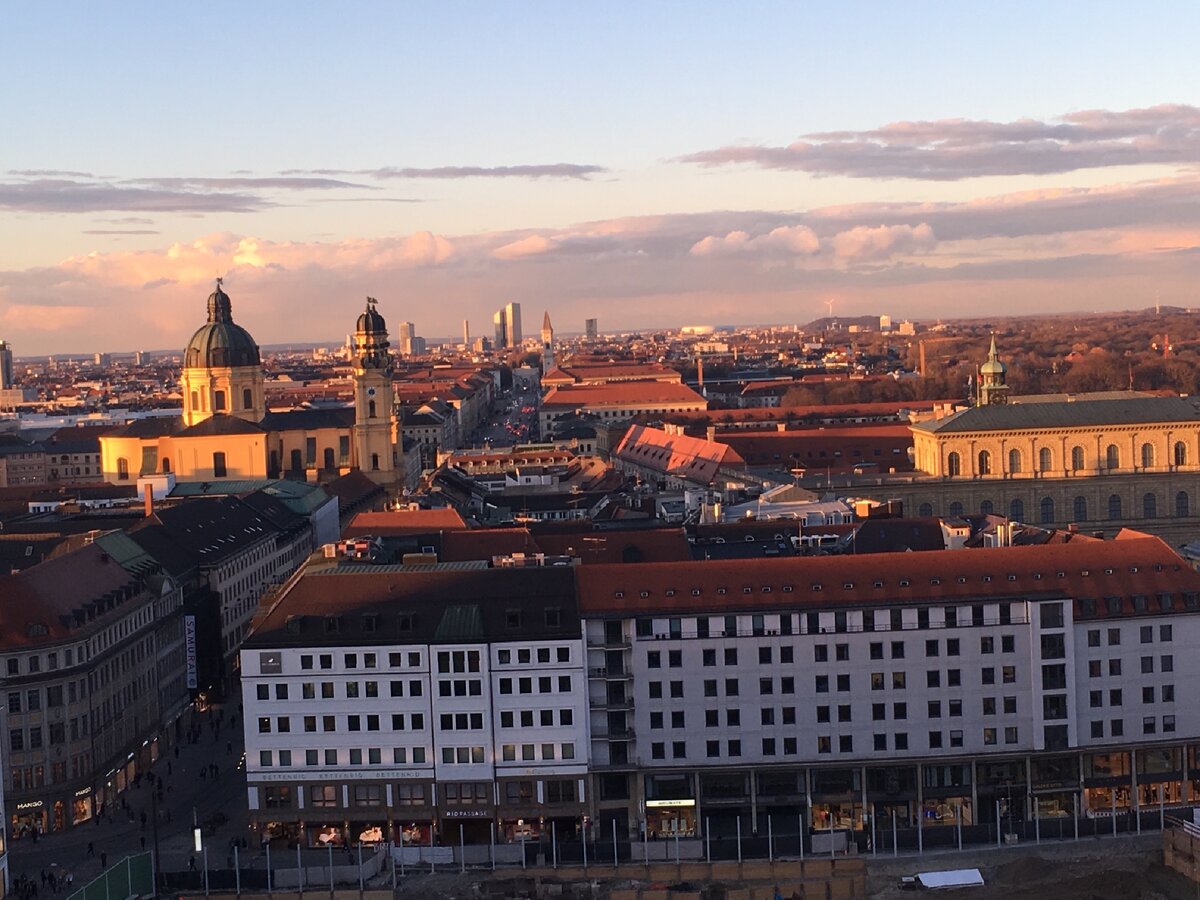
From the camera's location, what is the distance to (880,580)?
210 feet

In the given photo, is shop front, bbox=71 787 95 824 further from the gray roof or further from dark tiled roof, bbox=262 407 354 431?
dark tiled roof, bbox=262 407 354 431

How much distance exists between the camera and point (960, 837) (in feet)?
196

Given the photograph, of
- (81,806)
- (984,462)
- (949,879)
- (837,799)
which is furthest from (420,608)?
(984,462)

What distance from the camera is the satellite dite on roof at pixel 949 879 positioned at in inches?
2203

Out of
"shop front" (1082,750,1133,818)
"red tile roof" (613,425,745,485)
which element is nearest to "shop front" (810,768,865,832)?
"shop front" (1082,750,1133,818)

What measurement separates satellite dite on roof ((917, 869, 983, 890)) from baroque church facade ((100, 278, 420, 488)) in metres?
94.7

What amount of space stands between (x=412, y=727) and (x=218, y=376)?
9610cm

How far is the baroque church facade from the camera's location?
14675 centimetres

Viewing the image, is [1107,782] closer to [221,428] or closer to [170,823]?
[170,823]

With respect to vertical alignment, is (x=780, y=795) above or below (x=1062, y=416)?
below

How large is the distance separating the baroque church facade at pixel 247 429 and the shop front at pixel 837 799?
87877 mm

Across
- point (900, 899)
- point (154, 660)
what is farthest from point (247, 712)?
point (900, 899)

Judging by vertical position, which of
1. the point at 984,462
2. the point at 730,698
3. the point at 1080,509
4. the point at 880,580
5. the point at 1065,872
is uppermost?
the point at 880,580

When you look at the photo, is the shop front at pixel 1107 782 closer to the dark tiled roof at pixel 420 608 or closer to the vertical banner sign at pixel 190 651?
the dark tiled roof at pixel 420 608
